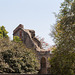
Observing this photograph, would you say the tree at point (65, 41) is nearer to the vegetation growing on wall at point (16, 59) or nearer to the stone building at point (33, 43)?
the vegetation growing on wall at point (16, 59)

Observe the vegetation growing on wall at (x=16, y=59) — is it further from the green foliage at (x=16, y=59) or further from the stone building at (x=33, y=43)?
the stone building at (x=33, y=43)

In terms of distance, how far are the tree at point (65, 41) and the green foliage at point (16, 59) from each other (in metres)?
2.49

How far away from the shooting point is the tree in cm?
1682

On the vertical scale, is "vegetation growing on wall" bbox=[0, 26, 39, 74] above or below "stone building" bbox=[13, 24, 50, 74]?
below

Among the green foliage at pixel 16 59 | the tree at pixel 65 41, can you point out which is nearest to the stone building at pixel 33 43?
the green foliage at pixel 16 59

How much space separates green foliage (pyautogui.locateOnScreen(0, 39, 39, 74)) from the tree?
2494 millimetres

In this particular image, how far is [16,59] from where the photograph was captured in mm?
18047

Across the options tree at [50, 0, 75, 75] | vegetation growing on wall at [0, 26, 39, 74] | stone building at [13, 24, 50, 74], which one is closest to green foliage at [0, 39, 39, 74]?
vegetation growing on wall at [0, 26, 39, 74]

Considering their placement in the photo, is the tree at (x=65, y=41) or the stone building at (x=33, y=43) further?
the stone building at (x=33, y=43)

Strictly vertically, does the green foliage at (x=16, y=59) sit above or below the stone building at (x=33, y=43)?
below

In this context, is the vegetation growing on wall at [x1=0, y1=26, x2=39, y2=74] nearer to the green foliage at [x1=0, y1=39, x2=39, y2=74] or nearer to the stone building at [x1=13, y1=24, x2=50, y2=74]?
the green foliage at [x1=0, y1=39, x2=39, y2=74]

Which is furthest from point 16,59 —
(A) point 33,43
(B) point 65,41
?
(A) point 33,43

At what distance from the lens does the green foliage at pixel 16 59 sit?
56.5 feet

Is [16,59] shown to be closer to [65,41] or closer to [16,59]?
[16,59]
